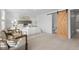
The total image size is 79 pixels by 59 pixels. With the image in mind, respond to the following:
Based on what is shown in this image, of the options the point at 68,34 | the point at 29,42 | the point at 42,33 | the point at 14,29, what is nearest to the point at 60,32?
the point at 68,34

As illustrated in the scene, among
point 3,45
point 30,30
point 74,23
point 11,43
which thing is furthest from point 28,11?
point 74,23

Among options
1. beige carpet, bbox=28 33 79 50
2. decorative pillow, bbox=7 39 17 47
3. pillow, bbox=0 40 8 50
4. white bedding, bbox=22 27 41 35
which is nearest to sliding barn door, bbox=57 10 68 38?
beige carpet, bbox=28 33 79 50

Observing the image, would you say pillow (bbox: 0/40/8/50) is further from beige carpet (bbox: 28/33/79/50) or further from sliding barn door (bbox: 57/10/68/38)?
sliding barn door (bbox: 57/10/68/38)

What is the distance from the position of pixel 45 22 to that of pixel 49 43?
0.44 m

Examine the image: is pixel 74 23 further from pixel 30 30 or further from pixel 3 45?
pixel 3 45

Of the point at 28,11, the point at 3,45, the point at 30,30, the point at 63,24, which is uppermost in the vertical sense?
the point at 28,11

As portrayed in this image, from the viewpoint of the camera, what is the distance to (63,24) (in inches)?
99.2

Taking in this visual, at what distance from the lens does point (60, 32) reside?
2.51 metres

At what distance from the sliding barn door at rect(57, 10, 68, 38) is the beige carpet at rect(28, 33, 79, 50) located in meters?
0.11

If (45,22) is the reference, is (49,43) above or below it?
below

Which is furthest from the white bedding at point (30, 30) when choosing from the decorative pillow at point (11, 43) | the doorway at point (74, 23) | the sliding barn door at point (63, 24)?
the doorway at point (74, 23)

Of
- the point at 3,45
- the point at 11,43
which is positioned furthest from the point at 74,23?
the point at 3,45
